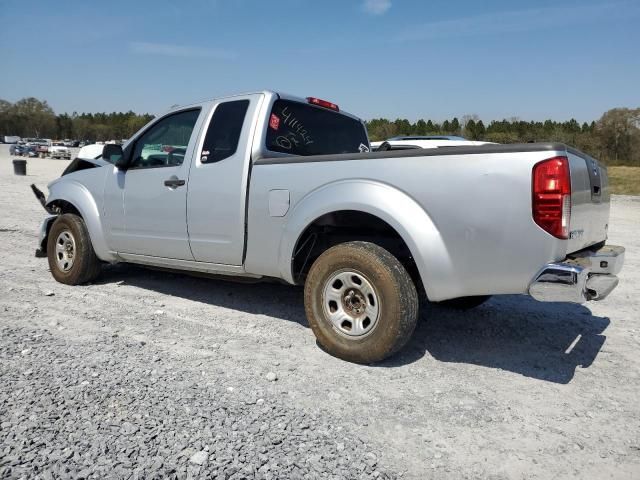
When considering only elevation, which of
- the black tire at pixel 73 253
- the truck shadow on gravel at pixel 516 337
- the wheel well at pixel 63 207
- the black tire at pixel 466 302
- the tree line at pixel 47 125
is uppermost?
the tree line at pixel 47 125

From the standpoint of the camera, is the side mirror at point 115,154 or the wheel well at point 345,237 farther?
the side mirror at point 115,154

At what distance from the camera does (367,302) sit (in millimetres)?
3611

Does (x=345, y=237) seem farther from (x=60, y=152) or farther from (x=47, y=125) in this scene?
(x=47, y=125)

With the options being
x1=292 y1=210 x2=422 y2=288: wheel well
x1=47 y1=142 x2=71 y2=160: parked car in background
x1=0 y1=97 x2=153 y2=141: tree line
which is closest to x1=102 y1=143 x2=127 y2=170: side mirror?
x1=292 y1=210 x2=422 y2=288: wheel well

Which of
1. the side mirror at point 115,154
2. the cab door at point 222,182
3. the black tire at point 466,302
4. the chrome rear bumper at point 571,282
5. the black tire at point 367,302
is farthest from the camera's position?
the side mirror at point 115,154

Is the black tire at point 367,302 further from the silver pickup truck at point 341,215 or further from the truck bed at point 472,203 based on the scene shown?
the truck bed at point 472,203

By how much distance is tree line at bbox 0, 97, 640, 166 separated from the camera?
45.7 m

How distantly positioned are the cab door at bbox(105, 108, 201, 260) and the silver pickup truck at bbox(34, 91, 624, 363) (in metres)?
0.02

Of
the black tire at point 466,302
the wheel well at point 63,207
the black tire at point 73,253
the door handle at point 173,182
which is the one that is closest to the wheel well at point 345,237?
the black tire at point 466,302

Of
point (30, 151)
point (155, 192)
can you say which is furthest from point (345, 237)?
point (30, 151)

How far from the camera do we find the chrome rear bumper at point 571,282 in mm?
2918

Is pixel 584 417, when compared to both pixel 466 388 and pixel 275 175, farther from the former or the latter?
pixel 275 175

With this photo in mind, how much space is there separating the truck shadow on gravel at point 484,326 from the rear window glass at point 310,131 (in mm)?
1569

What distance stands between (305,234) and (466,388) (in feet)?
5.35
